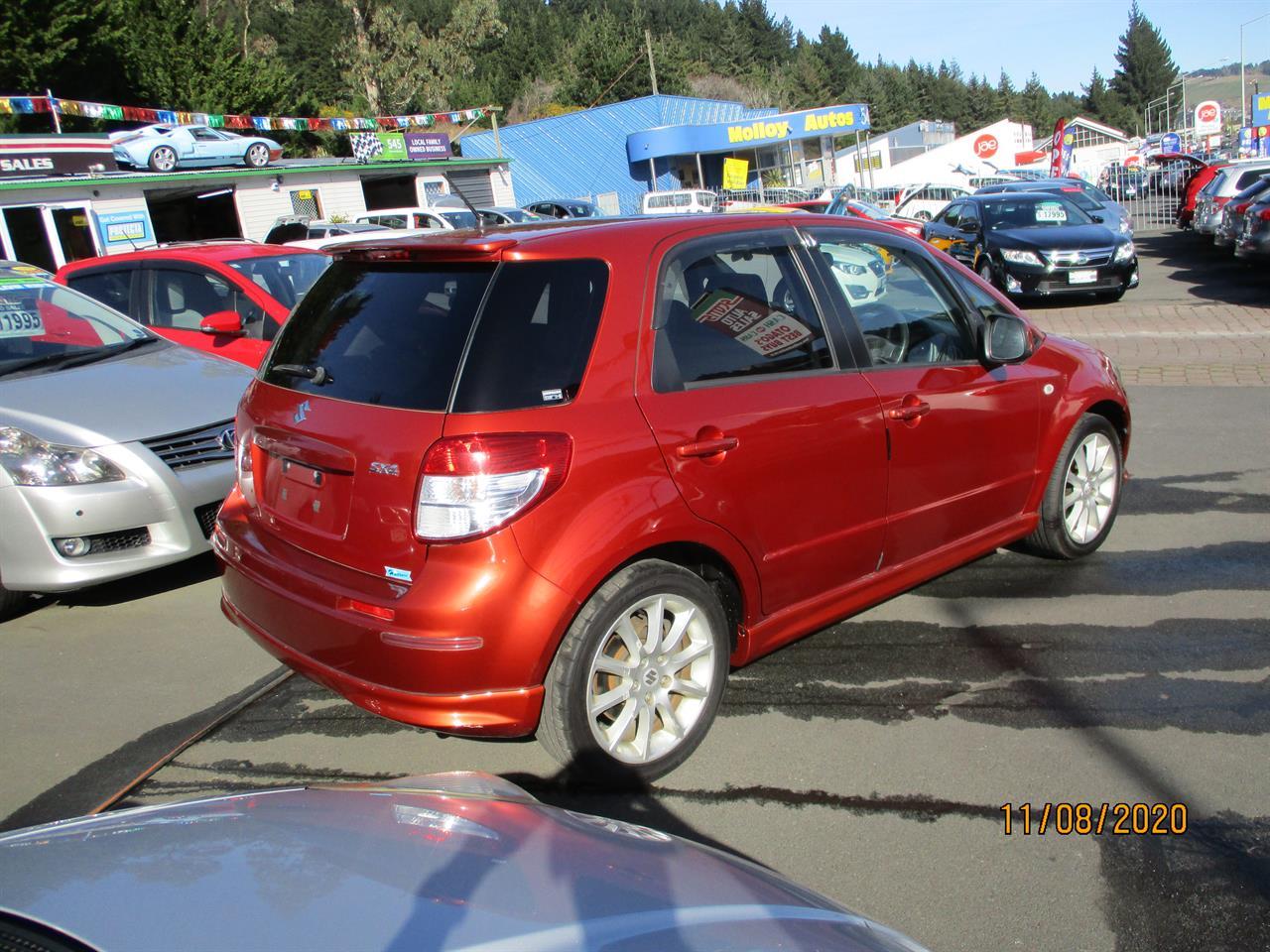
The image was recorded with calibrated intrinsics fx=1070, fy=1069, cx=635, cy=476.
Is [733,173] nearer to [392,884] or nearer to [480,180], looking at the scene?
[480,180]

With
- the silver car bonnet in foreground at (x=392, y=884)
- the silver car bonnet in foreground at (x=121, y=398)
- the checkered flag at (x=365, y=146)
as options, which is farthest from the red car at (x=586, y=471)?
the checkered flag at (x=365, y=146)

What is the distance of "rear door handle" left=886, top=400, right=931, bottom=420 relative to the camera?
13.4 ft

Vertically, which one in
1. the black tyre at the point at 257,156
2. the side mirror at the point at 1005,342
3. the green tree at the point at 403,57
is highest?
the green tree at the point at 403,57

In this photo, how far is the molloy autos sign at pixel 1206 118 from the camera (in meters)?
58.8

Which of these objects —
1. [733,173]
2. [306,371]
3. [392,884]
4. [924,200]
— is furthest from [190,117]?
[392,884]

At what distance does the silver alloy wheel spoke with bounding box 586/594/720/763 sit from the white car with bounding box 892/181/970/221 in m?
24.6

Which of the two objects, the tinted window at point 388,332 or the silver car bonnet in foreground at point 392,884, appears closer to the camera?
the silver car bonnet in foreground at point 392,884

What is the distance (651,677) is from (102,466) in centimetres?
305

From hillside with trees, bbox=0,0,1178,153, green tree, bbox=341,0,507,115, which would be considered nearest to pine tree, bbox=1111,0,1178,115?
hillside with trees, bbox=0,0,1178,153

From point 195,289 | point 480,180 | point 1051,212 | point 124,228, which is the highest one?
point 480,180

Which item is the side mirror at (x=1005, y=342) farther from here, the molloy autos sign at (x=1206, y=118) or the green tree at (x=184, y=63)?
the molloy autos sign at (x=1206, y=118)

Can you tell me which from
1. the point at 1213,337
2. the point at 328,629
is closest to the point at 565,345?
the point at 328,629
